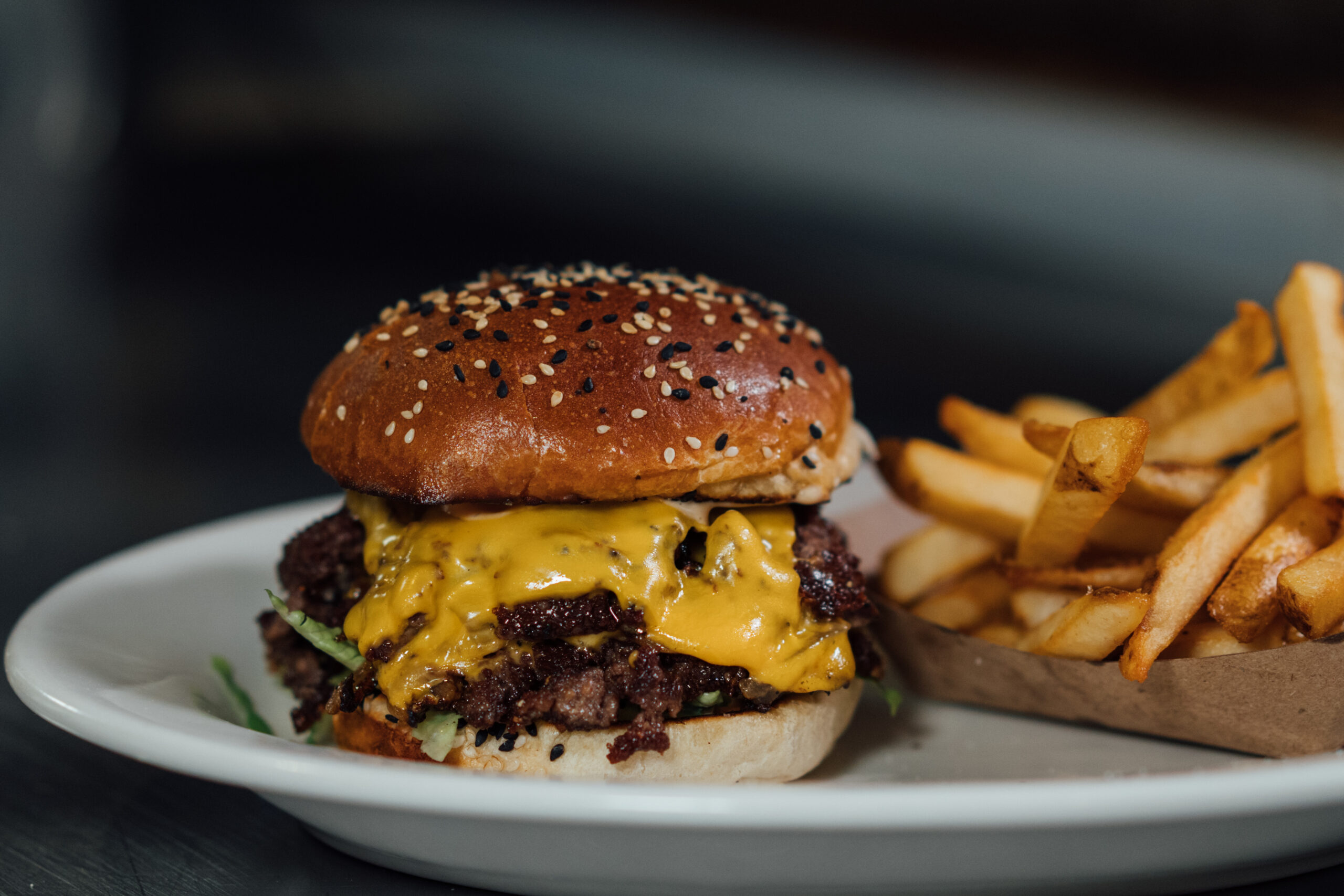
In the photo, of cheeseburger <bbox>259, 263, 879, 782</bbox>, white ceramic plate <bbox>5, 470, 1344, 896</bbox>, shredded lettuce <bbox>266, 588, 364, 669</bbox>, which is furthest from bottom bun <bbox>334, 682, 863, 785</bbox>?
white ceramic plate <bbox>5, 470, 1344, 896</bbox>

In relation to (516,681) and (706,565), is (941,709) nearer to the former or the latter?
(706,565)

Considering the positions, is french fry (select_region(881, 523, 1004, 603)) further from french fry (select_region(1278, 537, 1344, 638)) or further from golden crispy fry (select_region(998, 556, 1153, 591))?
french fry (select_region(1278, 537, 1344, 638))

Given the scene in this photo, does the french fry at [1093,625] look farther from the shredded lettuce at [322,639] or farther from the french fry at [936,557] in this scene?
the shredded lettuce at [322,639]

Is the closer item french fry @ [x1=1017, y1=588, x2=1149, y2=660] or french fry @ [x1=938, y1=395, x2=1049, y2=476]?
french fry @ [x1=1017, y1=588, x2=1149, y2=660]

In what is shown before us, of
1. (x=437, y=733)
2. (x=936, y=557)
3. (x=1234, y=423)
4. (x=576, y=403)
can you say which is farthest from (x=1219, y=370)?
(x=437, y=733)

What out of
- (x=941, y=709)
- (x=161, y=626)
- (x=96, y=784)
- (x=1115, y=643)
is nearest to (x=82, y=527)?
(x=161, y=626)
